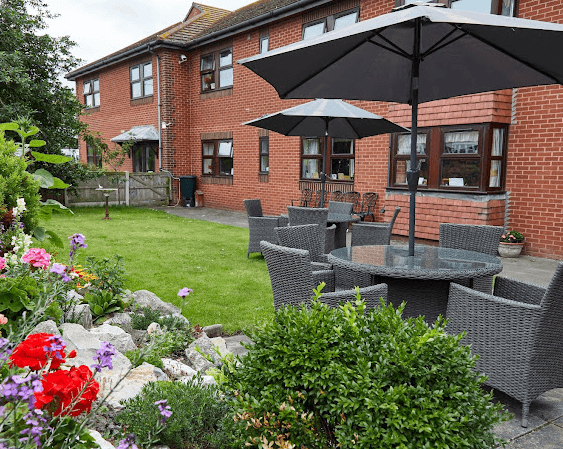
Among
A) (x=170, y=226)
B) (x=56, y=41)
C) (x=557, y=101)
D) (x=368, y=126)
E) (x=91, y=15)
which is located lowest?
(x=170, y=226)

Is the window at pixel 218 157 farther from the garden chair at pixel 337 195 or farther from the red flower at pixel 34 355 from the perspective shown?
the red flower at pixel 34 355

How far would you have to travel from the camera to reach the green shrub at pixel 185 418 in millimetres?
1957

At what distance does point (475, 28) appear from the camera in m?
3.04

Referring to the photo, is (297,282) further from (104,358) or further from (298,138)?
(298,138)

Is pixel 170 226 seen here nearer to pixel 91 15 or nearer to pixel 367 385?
pixel 367 385

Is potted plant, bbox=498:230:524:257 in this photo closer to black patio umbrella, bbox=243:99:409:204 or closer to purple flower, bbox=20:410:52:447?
black patio umbrella, bbox=243:99:409:204

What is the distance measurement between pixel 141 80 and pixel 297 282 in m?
18.0

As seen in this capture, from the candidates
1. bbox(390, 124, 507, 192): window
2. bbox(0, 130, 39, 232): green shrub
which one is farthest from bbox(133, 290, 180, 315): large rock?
bbox(390, 124, 507, 192): window

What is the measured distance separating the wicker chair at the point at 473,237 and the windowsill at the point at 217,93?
12.3 m

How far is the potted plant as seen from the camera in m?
8.42

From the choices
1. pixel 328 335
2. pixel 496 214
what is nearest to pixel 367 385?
pixel 328 335

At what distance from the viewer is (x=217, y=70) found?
53.9 ft

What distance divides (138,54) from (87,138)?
4.73 m

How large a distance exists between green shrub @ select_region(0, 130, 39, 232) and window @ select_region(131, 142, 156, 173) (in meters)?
16.0
